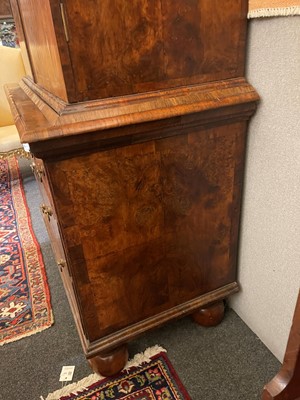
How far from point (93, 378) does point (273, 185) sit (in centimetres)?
84

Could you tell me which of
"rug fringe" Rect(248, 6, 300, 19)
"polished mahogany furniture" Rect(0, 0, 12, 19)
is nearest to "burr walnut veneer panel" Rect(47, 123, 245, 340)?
"rug fringe" Rect(248, 6, 300, 19)

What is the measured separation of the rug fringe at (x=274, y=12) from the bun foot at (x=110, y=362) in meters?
1.02

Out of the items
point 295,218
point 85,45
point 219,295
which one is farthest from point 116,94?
point 219,295

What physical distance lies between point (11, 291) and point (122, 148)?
1.07 metres

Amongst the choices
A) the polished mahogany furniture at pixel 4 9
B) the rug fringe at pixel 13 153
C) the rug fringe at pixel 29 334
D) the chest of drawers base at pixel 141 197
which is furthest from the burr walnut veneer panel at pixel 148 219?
the polished mahogany furniture at pixel 4 9

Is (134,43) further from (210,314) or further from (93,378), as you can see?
(93,378)

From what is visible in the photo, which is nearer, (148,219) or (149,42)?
(149,42)

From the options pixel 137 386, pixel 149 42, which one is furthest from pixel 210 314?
pixel 149 42

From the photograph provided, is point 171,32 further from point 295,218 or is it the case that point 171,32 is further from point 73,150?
point 295,218

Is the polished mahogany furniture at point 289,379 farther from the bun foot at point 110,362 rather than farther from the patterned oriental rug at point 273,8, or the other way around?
the patterned oriental rug at point 273,8

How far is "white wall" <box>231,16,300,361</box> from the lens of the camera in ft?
2.56

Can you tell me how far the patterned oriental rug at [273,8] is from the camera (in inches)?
27.2

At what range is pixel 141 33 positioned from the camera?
0.72 meters

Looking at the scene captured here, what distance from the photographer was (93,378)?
1.11 m
